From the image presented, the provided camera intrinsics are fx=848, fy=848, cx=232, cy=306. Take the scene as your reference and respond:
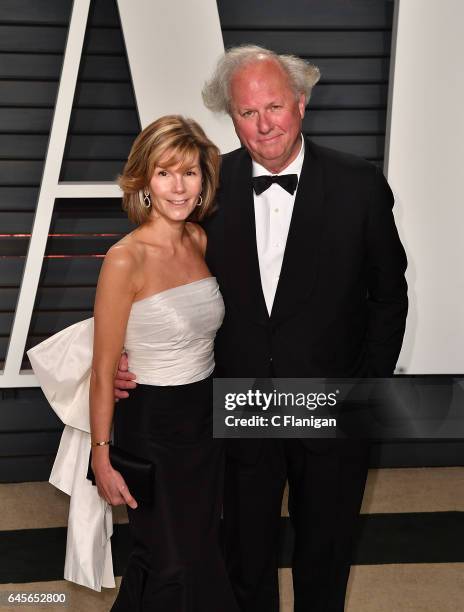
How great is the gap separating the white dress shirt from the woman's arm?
357mm

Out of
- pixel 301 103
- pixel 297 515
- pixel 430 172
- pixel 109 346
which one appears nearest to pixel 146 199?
pixel 109 346

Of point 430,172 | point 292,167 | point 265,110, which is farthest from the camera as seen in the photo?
point 430,172

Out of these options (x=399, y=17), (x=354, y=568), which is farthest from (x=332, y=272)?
(x=399, y=17)

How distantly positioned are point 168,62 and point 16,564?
1890mm

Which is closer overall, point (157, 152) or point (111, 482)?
point (157, 152)

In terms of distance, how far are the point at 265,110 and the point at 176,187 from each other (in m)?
0.30

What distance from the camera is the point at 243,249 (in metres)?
2.18

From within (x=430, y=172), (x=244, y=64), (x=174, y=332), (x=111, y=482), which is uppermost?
(x=244, y=64)

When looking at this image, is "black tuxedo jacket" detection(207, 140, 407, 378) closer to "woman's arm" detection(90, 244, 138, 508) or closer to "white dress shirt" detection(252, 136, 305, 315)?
"white dress shirt" detection(252, 136, 305, 315)

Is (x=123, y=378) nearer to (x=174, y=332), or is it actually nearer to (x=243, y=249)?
(x=174, y=332)

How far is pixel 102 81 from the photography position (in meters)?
3.46

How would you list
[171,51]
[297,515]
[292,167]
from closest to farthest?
[292,167]
[297,515]
[171,51]

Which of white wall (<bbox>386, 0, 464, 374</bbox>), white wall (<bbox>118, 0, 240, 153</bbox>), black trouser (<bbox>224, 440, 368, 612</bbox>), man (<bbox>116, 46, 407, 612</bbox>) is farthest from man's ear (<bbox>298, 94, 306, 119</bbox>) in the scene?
white wall (<bbox>386, 0, 464, 374</bbox>)

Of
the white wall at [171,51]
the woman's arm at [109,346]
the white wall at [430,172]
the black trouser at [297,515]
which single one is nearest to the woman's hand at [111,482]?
the woman's arm at [109,346]
